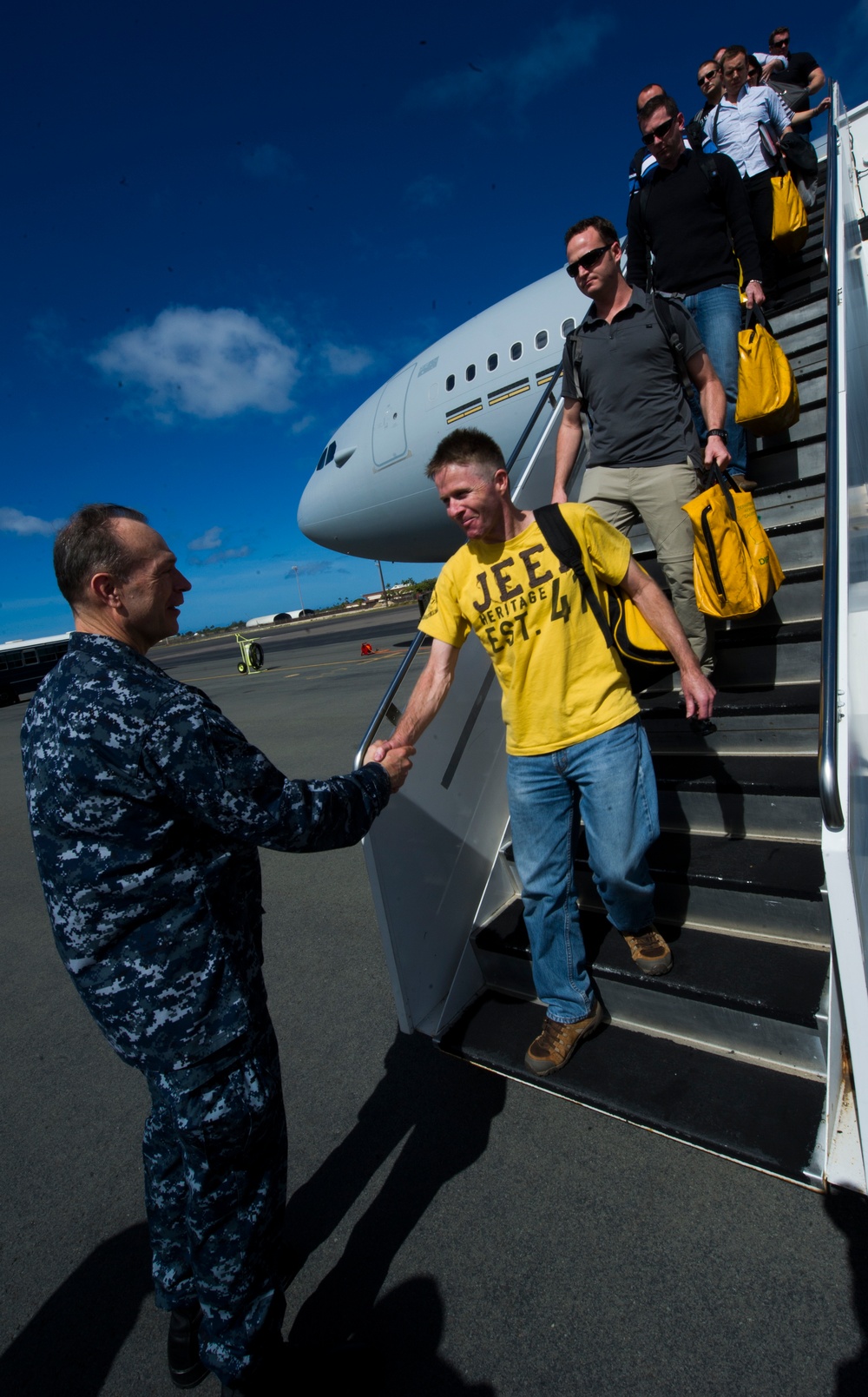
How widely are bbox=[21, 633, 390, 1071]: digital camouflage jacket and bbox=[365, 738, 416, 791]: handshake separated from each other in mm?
499

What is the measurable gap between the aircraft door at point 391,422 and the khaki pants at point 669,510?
6.75 metres

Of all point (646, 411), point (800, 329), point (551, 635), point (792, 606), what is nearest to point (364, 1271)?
point (551, 635)

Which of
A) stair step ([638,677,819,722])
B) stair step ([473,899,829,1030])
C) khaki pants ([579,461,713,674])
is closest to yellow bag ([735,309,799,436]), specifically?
khaki pants ([579,461,713,674])

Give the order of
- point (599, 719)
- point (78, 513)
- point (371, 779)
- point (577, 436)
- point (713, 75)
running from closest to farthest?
point (78, 513)
point (371, 779)
point (599, 719)
point (577, 436)
point (713, 75)

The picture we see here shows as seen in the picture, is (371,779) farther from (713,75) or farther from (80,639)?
(713,75)

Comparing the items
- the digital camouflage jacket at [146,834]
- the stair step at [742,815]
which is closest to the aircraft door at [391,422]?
the stair step at [742,815]

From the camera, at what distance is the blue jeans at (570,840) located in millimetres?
2309

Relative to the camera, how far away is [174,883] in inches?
59.2

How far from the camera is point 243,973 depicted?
1.61 metres

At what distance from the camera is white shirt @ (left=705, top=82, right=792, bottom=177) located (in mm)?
5121

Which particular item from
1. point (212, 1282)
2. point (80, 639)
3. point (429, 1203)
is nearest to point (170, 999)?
point (212, 1282)

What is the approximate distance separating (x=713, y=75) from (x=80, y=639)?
719cm

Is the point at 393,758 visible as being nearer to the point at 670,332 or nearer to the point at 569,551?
the point at 569,551

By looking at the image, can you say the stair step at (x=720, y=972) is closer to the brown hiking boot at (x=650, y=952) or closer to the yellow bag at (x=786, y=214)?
the brown hiking boot at (x=650, y=952)
